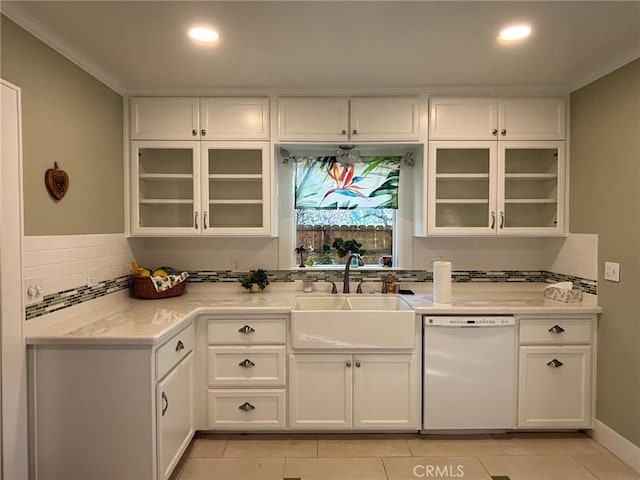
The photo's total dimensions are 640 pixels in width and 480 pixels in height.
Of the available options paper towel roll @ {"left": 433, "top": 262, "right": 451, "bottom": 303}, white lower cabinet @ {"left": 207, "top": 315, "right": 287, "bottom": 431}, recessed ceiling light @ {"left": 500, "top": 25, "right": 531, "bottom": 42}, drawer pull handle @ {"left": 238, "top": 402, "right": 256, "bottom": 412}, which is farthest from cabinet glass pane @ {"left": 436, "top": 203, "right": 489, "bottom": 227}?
drawer pull handle @ {"left": 238, "top": 402, "right": 256, "bottom": 412}

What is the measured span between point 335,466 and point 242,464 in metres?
0.57

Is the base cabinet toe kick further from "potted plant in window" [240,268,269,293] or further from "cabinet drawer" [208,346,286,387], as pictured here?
"potted plant in window" [240,268,269,293]

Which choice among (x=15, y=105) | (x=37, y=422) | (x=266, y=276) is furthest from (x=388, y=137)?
(x=37, y=422)

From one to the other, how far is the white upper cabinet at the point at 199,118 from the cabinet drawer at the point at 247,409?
1822mm

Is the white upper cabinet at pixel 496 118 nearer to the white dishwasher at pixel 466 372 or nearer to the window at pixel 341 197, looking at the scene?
the window at pixel 341 197

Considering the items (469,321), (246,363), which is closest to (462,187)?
(469,321)

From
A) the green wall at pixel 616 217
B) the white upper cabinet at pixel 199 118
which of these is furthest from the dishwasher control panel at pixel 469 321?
the white upper cabinet at pixel 199 118

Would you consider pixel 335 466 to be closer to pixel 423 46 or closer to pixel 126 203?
pixel 126 203

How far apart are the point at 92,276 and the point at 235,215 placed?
104cm

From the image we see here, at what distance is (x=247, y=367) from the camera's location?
262 centimetres

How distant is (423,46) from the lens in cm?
221

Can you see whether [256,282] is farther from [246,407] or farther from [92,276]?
[92,276]

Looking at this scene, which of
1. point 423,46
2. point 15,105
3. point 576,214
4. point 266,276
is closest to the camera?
point 15,105

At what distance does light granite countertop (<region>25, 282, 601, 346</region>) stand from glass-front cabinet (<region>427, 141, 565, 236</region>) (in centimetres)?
53
